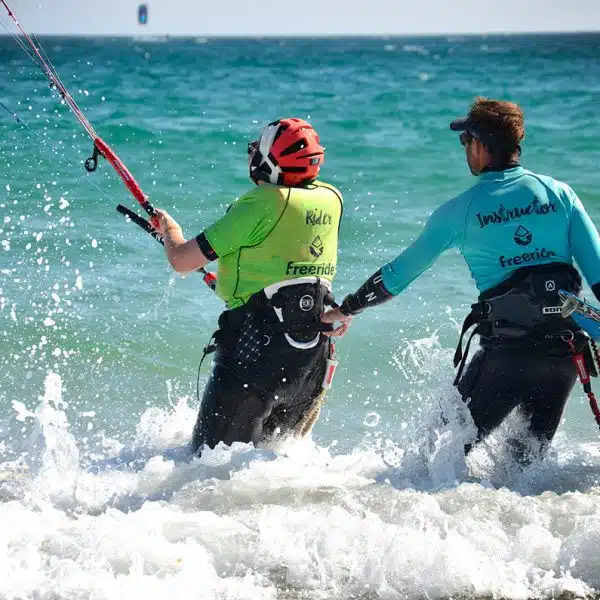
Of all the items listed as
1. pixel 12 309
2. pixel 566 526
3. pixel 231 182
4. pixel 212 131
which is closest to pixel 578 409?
pixel 566 526

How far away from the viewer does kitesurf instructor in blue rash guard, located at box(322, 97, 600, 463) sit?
17.1ft

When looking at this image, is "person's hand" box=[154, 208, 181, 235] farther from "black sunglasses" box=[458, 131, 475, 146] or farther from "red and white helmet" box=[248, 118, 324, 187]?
"black sunglasses" box=[458, 131, 475, 146]

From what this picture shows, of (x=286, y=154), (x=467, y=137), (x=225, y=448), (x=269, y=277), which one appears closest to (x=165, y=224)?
(x=269, y=277)

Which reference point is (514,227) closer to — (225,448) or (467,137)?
(467,137)

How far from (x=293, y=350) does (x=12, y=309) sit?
5046 mm

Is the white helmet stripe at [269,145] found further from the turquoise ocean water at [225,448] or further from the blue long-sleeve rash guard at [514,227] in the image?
the turquoise ocean water at [225,448]

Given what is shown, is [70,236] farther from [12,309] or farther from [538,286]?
[538,286]

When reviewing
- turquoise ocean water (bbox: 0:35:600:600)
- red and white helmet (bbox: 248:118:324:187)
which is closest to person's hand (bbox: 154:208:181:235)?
red and white helmet (bbox: 248:118:324:187)

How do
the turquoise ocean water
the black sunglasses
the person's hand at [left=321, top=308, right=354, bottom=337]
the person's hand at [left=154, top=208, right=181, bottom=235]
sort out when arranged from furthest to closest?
1. the person's hand at [left=154, top=208, right=181, bottom=235]
2. the person's hand at [left=321, top=308, right=354, bottom=337]
3. the black sunglasses
4. the turquoise ocean water

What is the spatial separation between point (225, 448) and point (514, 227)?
Answer: 1.81 m

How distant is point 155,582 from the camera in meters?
4.44

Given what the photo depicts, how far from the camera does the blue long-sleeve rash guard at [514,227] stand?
5.21m

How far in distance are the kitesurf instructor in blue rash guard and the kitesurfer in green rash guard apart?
0.89 feet

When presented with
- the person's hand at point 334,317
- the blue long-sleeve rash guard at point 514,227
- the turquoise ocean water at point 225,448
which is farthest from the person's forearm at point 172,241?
the blue long-sleeve rash guard at point 514,227
